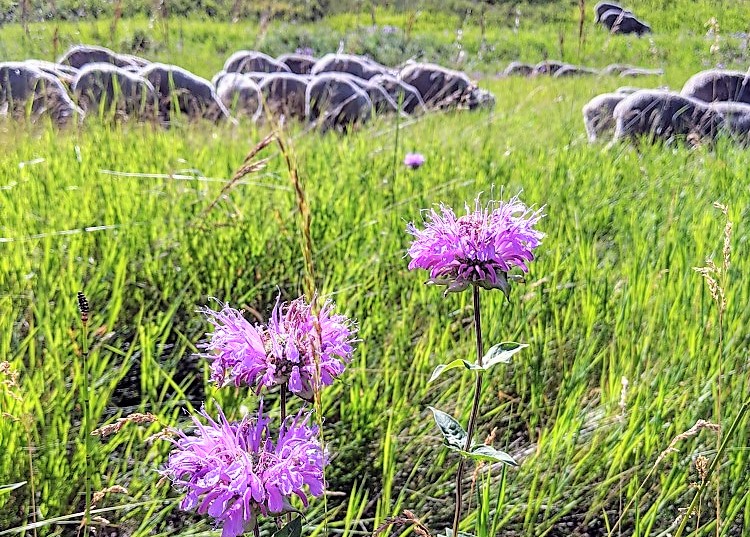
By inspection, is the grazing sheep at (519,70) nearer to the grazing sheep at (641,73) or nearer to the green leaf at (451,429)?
the grazing sheep at (641,73)

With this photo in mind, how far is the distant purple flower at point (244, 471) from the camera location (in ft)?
2.28

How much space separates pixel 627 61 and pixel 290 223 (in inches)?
469

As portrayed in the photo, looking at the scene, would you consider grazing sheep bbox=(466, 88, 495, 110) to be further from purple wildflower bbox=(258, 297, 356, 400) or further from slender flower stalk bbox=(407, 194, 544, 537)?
purple wildflower bbox=(258, 297, 356, 400)

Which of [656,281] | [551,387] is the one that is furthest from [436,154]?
[551,387]

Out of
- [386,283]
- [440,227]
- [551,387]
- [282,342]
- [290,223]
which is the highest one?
[440,227]

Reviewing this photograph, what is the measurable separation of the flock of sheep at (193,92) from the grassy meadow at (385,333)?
0.73 metres

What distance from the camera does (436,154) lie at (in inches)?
→ 122

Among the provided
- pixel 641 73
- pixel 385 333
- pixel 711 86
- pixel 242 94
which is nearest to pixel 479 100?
pixel 711 86

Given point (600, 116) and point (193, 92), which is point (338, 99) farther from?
point (600, 116)

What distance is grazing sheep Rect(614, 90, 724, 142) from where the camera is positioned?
13.6 feet

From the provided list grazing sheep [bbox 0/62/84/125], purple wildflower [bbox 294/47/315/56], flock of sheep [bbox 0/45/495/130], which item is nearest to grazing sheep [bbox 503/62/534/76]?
purple wildflower [bbox 294/47/315/56]

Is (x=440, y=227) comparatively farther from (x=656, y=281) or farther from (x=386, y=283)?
(x=656, y=281)

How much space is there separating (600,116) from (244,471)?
171 inches

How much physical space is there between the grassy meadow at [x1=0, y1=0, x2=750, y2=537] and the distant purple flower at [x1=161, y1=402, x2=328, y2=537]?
0.66 feet
